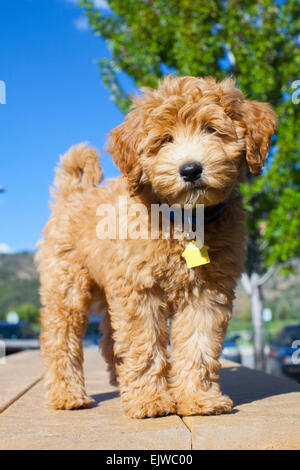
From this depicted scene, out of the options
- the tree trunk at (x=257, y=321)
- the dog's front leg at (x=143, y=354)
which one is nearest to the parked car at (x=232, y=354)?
the tree trunk at (x=257, y=321)

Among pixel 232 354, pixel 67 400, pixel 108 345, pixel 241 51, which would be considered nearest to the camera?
pixel 67 400

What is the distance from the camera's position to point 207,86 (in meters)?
4.09

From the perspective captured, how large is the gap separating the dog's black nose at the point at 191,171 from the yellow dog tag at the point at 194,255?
0.53 m

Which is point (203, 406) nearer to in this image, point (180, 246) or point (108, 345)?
point (180, 246)

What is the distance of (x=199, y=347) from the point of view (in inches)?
162

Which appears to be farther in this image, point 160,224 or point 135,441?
point 160,224

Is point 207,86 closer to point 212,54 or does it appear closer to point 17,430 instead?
point 17,430

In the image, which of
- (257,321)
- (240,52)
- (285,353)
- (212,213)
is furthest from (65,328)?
(257,321)

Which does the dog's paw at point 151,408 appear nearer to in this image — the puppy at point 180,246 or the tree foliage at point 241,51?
the puppy at point 180,246

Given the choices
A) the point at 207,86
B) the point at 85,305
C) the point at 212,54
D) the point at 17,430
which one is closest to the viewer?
the point at 17,430

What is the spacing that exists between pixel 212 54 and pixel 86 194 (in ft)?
33.8

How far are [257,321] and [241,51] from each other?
8634 mm

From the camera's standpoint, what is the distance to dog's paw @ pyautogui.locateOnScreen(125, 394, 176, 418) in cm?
396

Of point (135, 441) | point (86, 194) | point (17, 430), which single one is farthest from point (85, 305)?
point (135, 441)
